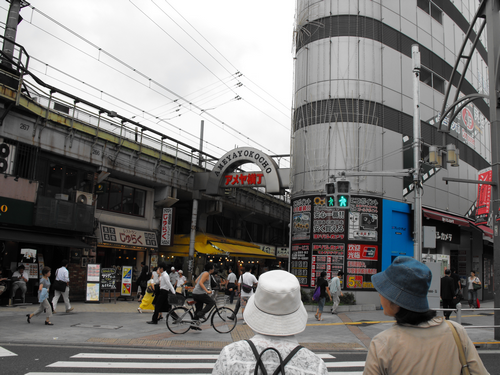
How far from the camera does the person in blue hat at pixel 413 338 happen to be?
2459 mm

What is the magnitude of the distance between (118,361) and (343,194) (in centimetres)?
993

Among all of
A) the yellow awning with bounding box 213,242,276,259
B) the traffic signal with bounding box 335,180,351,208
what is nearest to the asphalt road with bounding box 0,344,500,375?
the traffic signal with bounding box 335,180,351,208

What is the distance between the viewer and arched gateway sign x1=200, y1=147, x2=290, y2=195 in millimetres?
23234

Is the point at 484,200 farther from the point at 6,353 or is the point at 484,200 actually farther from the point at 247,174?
the point at 6,353

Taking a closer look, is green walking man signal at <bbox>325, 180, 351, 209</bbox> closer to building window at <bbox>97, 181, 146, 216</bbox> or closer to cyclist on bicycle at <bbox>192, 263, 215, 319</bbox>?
cyclist on bicycle at <bbox>192, 263, 215, 319</bbox>

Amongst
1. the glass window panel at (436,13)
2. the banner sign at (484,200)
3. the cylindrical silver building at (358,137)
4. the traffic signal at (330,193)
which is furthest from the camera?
the glass window panel at (436,13)

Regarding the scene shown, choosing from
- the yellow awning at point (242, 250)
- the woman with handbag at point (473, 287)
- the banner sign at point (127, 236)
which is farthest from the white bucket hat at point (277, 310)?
the yellow awning at point (242, 250)

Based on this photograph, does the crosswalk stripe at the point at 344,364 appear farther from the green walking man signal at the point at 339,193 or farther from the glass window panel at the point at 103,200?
the glass window panel at the point at 103,200

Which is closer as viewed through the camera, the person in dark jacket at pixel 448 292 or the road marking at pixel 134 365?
the road marking at pixel 134 365

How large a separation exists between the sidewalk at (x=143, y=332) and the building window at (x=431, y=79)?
15408 millimetres

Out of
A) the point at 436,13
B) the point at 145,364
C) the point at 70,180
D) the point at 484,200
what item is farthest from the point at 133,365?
the point at 436,13

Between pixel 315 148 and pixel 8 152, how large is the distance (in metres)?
14.0

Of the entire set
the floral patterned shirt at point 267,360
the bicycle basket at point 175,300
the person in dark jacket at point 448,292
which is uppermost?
the floral patterned shirt at point 267,360

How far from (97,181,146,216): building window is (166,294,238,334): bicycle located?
12077 millimetres
